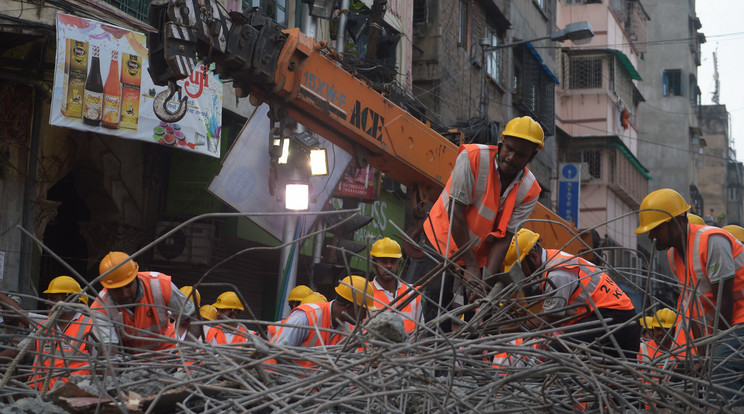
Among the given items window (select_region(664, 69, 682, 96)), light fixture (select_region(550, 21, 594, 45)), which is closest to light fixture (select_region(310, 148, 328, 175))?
light fixture (select_region(550, 21, 594, 45))

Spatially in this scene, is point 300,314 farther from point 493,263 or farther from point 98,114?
point 98,114

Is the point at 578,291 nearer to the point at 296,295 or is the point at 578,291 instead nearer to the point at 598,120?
the point at 296,295

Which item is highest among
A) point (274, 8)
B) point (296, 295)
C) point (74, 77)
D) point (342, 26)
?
point (274, 8)

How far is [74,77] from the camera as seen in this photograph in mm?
10586

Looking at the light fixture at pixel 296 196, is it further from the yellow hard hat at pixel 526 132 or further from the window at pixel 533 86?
the window at pixel 533 86

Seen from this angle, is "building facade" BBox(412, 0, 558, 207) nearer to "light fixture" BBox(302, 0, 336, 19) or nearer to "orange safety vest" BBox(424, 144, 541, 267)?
"light fixture" BBox(302, 0, 336, 19)

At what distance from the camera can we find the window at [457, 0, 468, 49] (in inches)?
886

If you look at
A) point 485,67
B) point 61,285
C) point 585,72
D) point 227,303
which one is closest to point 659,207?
point 61,285

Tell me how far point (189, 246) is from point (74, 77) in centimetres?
382

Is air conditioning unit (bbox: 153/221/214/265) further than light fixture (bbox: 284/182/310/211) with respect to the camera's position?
Yes

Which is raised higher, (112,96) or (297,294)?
(112,96)

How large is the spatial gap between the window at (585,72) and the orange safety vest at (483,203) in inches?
1161

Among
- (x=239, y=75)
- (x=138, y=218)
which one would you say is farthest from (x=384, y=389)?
(x=138, y=218)

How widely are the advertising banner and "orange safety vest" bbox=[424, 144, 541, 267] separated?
17.5ft
